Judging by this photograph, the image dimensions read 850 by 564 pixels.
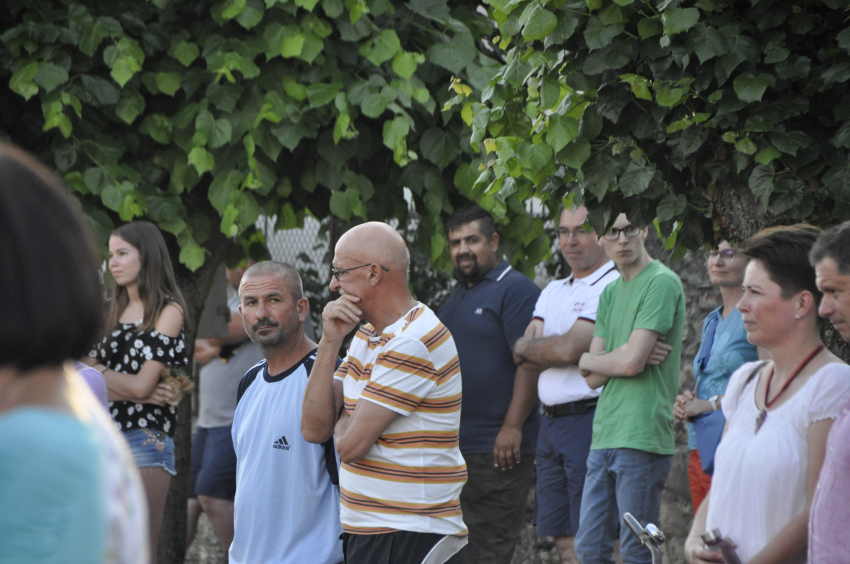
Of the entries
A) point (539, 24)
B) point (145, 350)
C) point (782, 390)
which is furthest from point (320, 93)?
point (782, 390)

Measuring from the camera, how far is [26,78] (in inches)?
186

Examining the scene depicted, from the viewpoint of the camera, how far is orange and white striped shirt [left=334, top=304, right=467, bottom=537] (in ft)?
9.75

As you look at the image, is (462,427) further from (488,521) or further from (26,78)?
(26,78)

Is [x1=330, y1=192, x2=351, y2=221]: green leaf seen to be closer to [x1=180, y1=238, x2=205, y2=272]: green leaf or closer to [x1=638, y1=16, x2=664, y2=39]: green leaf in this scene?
[x1=180, y1=238, x2=205, y2=272]: green leaf

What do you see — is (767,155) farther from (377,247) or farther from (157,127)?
(157,127)

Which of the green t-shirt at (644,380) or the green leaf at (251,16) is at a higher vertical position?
the green leaf at (251,16)

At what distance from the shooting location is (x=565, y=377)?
4.79 metres

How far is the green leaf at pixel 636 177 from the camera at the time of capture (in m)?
2.96

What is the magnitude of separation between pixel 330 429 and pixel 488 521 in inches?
76.5

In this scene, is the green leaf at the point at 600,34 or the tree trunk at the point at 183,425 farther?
the tree trunk at the point at 183,425

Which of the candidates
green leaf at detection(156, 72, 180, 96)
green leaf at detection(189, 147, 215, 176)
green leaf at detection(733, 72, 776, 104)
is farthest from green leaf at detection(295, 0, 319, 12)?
green leaf at detection(733, 72, 776, 104)

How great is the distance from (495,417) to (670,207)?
7.05 feet

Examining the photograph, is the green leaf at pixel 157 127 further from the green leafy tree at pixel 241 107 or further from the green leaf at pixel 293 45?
the green leaf at pixel 293 45

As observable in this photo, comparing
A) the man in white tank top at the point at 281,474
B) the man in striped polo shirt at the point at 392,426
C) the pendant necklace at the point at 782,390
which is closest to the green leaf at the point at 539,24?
the man in striped polo shirt at the point at 392,426
